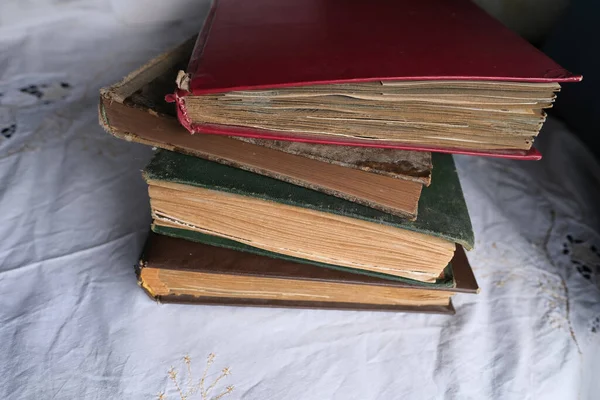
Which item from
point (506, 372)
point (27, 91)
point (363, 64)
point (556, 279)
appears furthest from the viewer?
point (27, 91)

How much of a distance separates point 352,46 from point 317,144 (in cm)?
13

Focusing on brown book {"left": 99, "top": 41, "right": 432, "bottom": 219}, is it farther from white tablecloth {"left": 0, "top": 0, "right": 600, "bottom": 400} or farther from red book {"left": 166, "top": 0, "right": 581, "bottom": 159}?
white tablecloth {"left": 0, "top": 0, "right": 600, "bottom": 400}

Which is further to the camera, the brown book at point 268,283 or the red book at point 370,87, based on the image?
the brown book at point 268,283

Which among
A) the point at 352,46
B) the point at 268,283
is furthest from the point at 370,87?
the point at 268,283

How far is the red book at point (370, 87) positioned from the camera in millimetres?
527

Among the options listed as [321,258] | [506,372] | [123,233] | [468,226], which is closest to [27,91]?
[123,233]

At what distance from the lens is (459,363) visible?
2.15ft

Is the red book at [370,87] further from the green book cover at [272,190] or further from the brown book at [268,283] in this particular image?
the brown book at [268,283]

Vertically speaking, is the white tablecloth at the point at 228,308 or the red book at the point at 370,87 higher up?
the red book at the point at 370,87

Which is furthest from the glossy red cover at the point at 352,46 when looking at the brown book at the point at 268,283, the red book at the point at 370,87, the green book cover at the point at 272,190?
the brown book at the point at 268,283

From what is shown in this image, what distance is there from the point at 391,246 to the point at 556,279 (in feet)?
1.12

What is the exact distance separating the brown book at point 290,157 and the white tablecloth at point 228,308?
21 centimetres

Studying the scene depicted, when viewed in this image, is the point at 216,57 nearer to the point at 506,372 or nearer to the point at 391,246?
the point at 391,246

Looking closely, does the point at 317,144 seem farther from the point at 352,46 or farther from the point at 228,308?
the point at 228,308
